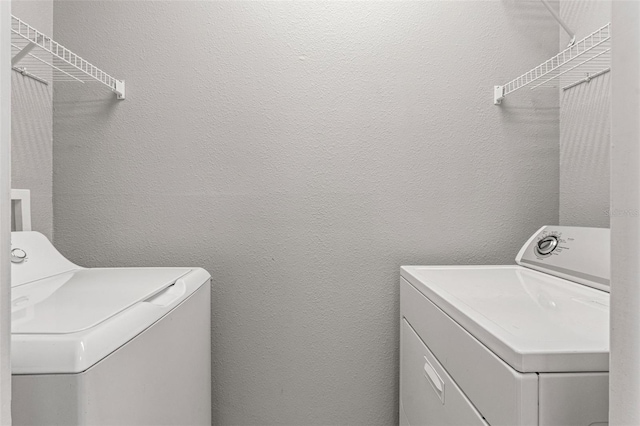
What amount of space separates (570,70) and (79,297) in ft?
5.06

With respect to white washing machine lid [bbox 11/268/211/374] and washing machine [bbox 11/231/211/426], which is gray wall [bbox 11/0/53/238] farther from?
white washing machine lid [bbox 11/268/211/374]

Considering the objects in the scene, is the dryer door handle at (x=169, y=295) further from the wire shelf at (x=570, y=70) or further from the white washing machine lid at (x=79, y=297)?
the wire shelf at (x=570, y=70)

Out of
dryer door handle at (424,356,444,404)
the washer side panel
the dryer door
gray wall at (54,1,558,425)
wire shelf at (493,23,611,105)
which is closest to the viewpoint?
the washer side panel

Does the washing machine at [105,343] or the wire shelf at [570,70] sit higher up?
the wire shelf at [570,70]

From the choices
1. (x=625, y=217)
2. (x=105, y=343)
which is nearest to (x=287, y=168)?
(x=105, y=343)

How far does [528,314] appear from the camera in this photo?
70 centimetres

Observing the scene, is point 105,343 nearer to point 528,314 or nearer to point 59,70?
point 528,314

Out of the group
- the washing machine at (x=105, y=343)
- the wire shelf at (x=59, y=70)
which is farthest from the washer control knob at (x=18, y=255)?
the wire shelf at (x=59, y=70)

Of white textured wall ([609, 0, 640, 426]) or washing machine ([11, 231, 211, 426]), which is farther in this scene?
washing machine ([11, 231, 211, 426])

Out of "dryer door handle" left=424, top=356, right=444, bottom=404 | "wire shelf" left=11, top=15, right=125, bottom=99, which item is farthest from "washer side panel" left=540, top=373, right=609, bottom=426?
"wire shelf" left=11, top=15, right=125, bottom=99

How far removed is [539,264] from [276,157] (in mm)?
961

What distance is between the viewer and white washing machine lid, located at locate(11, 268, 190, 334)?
23.1 inches

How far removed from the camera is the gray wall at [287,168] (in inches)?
53.0

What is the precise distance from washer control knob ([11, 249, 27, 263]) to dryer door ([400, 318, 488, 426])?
110 centimetres
